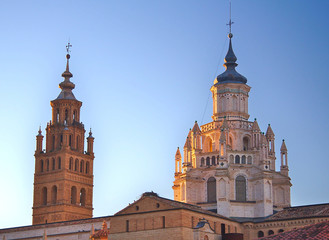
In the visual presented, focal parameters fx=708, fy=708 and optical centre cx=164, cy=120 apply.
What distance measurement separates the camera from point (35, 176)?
115m

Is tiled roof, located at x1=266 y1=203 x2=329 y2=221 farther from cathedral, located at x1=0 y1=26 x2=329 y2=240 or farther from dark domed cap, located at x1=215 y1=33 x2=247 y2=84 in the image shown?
dark domed cap, located at x1=215 y1=33 x2=247 y2=84

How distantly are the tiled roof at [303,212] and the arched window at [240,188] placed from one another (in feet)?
16.3

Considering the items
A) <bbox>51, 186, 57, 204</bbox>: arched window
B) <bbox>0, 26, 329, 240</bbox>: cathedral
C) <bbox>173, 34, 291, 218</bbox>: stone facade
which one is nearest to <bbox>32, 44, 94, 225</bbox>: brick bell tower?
<bbox>51, 186, 57, 204</bbox>: arched window

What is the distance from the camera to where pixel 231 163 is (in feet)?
277

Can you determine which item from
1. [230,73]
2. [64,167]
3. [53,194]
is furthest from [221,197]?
[53,194]

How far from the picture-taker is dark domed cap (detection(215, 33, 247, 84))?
8969 cm

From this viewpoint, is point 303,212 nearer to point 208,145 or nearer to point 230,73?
point 208,145

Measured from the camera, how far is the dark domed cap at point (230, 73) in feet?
294

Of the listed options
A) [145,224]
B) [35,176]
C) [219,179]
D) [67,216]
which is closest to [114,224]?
[145,224]

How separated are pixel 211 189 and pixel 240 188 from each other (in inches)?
138

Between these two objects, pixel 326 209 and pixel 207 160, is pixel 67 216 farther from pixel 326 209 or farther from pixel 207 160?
pixel 326 209

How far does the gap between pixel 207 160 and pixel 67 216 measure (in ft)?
103

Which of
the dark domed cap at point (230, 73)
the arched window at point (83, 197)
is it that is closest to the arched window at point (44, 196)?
the arched window at point (83, 197)

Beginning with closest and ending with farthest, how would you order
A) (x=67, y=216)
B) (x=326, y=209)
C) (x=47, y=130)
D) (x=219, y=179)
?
(x=326, y=209) → (x=219, y=179) → (x=67, y=216) → (x=47, y=130)
